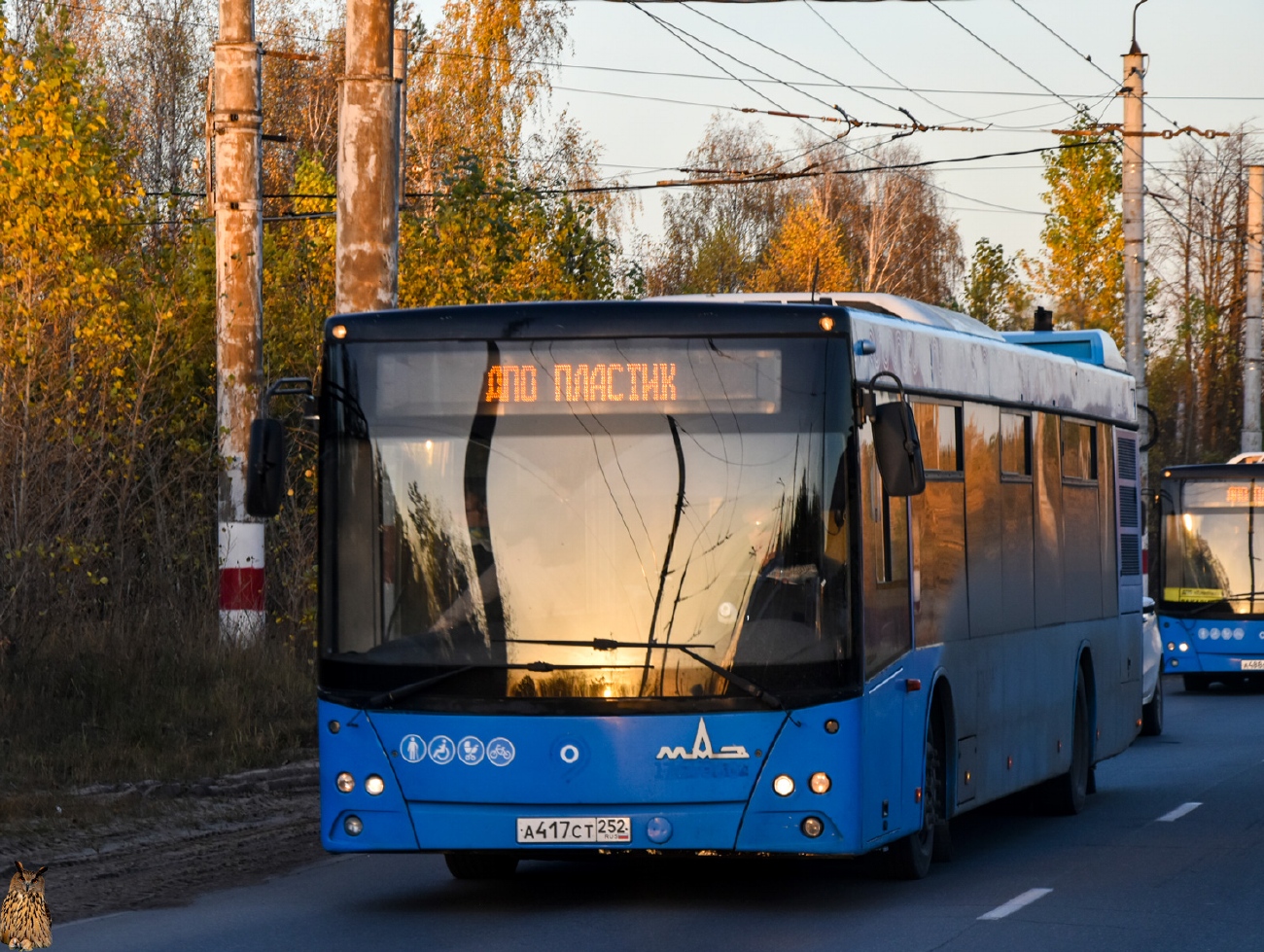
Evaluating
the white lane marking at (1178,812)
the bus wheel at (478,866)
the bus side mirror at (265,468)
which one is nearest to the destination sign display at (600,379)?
the bus side mirror at (265,468)

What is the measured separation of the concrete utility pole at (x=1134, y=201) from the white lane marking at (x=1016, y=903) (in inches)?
834

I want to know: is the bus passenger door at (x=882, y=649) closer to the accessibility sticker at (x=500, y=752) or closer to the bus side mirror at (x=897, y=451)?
the bus side mirror at (x=897, y=451)

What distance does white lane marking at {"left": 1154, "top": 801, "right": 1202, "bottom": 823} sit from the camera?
1388cm

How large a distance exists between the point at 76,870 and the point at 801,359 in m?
4.77

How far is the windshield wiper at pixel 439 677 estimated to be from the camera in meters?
9.47

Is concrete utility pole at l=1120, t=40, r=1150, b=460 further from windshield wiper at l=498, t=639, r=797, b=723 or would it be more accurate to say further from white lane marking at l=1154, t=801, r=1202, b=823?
windshield wiper at l=498, t=639, r=797, b=723

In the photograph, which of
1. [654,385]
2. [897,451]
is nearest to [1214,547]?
[897,451]

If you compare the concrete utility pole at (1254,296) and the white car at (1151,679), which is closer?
the white car at (1151,679)

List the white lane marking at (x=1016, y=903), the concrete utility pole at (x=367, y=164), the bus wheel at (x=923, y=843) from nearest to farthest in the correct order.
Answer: the white lane marking at (x=1016, y=903) < the bus wheel at (x=923, y=843) < the concrete utility pole at (x=367, y=164)

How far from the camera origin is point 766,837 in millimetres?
9359

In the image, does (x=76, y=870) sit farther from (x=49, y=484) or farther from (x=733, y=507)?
(x=49, y=484)

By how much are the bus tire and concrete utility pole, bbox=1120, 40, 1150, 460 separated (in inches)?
393

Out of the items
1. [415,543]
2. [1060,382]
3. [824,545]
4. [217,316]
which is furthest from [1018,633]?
[217,316]

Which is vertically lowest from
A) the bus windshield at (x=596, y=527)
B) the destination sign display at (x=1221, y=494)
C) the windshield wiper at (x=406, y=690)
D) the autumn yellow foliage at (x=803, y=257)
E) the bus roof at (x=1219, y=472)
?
the windshield wiper at (x=406, y=690)
